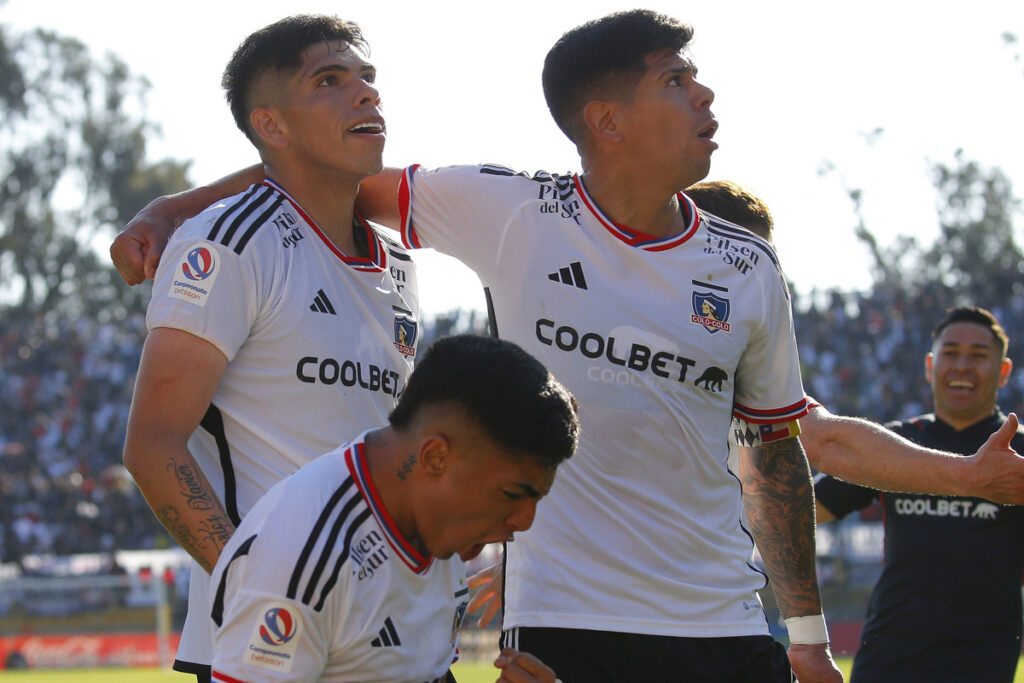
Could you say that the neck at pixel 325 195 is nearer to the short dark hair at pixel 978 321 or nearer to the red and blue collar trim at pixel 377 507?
the red and blue collar trim at pixel 377 507

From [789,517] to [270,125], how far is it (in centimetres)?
201

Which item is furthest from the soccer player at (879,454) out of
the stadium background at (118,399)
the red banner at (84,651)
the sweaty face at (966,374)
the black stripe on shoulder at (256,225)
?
the red banner at (84,651)

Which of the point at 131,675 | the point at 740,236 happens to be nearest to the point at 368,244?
the point at 740,236

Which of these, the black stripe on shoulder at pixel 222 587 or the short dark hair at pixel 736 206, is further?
the short dark hair at pixel 736 206

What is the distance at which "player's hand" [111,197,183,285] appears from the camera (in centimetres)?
324

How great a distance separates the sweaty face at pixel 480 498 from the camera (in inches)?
96.5

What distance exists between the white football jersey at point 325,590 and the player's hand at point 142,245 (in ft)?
3.27

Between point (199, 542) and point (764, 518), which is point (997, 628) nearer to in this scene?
point (764, 518)

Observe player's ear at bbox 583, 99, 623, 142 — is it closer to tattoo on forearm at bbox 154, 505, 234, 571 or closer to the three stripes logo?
tattoo on forearm at bbox 154, 505, 234, 571

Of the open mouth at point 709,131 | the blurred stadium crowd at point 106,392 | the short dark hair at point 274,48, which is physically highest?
the short dark hair at point 274,48

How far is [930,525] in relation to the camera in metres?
5.84

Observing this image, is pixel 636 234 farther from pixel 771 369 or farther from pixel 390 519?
pixel 390 519

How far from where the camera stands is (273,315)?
3.11m

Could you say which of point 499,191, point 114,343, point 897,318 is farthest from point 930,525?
point 114,343
